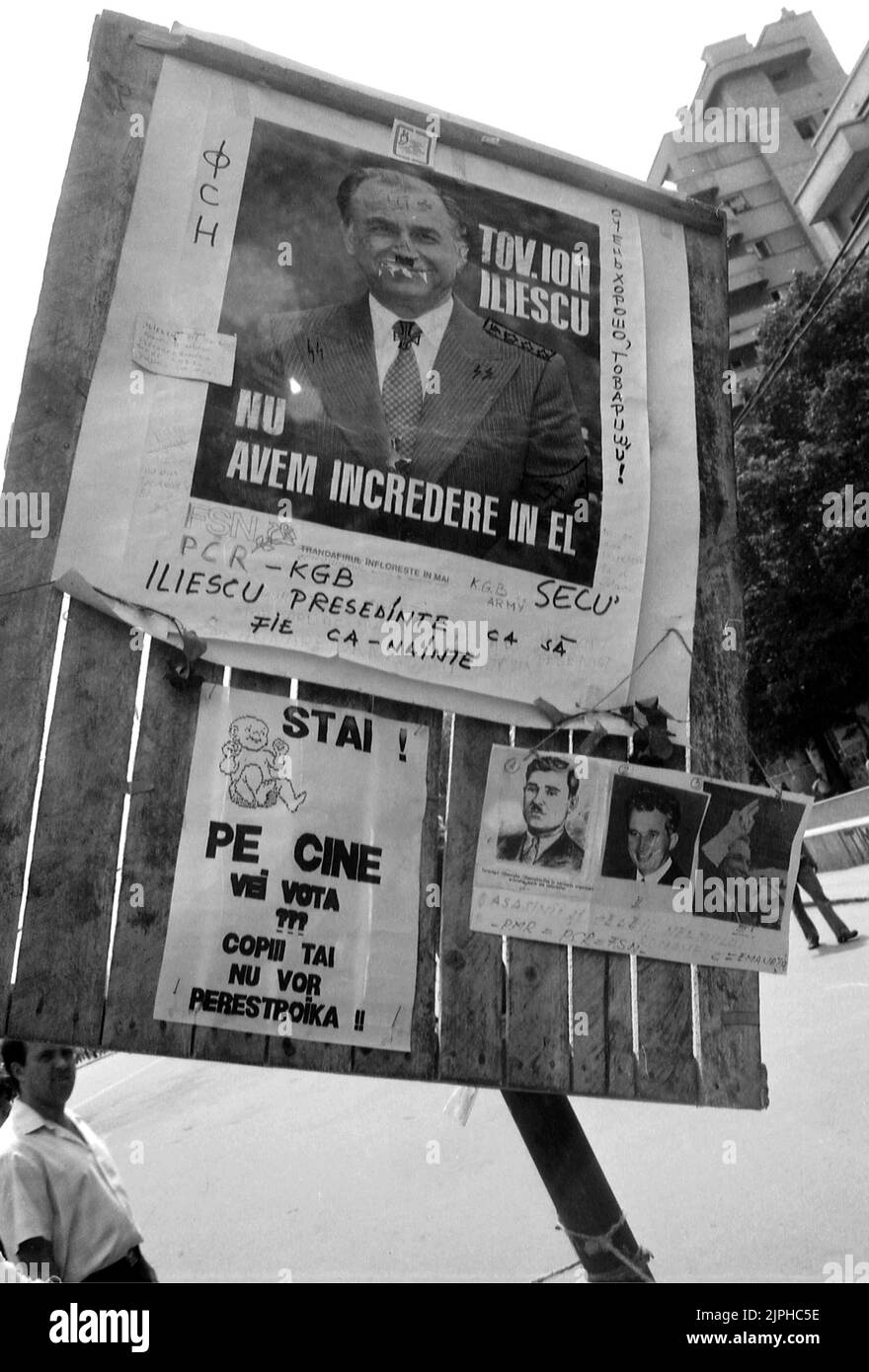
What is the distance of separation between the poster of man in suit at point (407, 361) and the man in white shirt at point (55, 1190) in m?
2.07

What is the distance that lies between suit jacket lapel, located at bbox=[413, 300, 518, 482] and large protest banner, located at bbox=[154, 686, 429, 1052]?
0.58m

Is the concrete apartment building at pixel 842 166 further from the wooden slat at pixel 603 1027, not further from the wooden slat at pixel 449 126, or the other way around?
the wooden slat at pixel 603 1027

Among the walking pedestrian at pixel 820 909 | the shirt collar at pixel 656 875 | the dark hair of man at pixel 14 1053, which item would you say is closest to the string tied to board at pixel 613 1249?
the shirt collar at pixel 656 875

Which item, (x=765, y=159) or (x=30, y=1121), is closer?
(x=30, y=1121)

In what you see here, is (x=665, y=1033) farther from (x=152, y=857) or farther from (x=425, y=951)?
(x=152, y=857)

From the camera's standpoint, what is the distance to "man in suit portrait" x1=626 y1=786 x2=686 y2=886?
2494 millimetres

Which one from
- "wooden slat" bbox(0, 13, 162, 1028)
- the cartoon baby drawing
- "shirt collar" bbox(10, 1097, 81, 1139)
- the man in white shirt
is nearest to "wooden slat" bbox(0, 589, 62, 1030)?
"wooden slat" bbox(0, 13, 162, 1028)

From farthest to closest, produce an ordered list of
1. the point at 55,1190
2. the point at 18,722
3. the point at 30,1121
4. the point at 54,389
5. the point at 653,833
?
the point at 30,1121
the point at 55,1190
the point at 653,833
the point at 54,389
the point at 18,722

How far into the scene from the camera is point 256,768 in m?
2.24

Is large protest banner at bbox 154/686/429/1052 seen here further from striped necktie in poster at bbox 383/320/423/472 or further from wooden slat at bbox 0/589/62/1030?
striped necktie in poster at bbox 383/320/423/472

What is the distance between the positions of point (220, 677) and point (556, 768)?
0.73 metres

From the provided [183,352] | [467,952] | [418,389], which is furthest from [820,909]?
[183,352]

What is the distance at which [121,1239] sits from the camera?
11.9 feet
